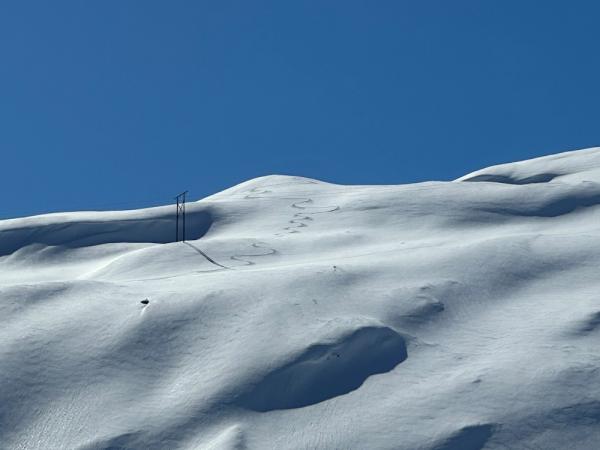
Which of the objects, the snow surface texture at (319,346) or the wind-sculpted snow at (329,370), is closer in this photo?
the snow surface texture at (319,346)

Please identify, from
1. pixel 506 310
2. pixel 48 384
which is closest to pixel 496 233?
pixel 506 310

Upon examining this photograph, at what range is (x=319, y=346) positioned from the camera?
49.3ft

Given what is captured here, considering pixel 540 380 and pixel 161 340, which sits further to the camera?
pixel 161 340

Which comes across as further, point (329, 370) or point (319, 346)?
point (319, 346)

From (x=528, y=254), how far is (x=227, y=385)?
19.7 ft

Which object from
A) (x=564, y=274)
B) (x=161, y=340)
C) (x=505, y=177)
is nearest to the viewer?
(x=161, y=340)

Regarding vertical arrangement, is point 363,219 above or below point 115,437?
above

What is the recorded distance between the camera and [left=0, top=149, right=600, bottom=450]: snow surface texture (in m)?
13.5

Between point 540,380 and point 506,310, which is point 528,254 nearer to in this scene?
point 506,310

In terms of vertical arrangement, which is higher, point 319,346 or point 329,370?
point 319,346

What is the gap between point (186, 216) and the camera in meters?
24.8

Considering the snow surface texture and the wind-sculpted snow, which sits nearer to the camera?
the snow surface texture

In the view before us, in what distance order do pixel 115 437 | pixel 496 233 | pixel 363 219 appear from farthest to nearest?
pixel 363 219 < pixel 496 233 < pixel 115 437

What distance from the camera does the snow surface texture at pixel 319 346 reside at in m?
13.5
